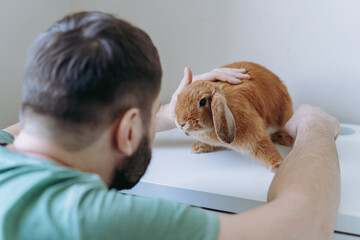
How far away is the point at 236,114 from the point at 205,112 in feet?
0.22

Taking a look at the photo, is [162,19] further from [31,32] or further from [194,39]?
[31,32]

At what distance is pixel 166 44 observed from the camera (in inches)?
46.7

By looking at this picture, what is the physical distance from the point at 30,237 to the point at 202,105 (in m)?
0.41

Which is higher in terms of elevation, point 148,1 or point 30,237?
point 148,1

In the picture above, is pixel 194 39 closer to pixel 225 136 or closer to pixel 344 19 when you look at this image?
pixel 344 19

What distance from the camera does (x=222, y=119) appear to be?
66 cm

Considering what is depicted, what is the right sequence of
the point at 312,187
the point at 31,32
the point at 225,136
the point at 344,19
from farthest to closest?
the point at 31,32 < the point at 344,19 < the point at 225,136 < the point at 312,187

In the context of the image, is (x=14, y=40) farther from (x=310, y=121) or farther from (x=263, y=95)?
(x=310, y=121)

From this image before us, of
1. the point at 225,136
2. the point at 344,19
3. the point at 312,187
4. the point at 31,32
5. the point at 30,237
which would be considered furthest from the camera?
the point at 31,32

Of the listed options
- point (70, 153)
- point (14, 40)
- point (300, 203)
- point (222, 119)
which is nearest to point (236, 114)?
point (222, 119)

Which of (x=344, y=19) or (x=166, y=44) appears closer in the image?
(x=344, y=19)

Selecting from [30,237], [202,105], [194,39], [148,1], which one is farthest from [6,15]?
[30,237]

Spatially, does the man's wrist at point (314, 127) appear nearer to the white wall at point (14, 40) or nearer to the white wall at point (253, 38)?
the white wall at point (253, 38)

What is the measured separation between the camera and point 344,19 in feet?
3.21
